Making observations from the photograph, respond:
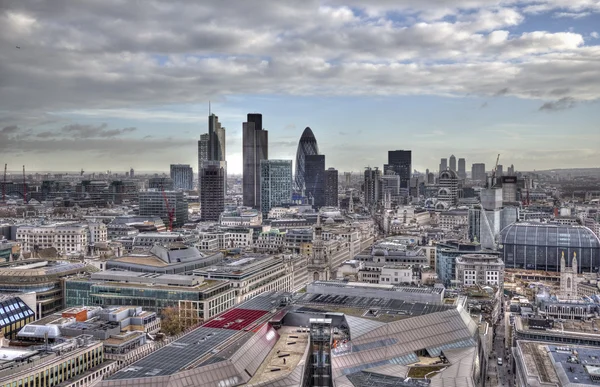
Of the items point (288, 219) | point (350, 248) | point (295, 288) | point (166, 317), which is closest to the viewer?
point (166, 317)

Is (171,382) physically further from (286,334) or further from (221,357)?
(286,334)

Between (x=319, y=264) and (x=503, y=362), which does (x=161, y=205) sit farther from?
(x=503, y=362)

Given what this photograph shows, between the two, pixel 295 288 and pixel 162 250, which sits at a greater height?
pixel 162 250

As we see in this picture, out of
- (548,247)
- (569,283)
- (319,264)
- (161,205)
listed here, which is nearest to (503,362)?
(569,283)

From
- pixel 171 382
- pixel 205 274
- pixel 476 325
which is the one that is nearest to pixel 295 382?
pixel 171 382

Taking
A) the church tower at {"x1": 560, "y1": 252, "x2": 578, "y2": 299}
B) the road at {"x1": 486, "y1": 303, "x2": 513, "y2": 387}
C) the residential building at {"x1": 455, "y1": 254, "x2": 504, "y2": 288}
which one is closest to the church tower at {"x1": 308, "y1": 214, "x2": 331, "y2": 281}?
the residential building at {"x1": 455, "y1": 254, "x2": 504, "y2": 288}

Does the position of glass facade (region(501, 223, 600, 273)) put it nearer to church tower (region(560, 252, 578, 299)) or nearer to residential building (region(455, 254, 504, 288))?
church tower (region(560, 252, 578, 299))

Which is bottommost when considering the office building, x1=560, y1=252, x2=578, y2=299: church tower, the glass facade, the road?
the road

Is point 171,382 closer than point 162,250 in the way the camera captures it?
Yes

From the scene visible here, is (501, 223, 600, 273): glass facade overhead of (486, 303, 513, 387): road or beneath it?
overhead
